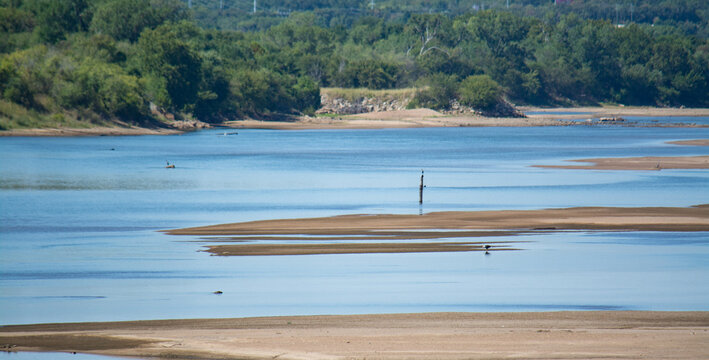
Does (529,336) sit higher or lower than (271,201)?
higher

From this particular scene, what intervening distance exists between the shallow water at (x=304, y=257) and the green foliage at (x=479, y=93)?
67162 millimetres

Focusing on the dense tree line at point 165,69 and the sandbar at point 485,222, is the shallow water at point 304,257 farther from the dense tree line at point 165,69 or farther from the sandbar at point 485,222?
the dense tree line at point 165,69

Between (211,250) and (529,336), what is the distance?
15.3 m

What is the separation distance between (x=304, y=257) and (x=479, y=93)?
12911cm

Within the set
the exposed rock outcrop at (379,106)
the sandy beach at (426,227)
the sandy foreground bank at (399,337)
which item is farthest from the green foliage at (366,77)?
the sandy foreground bank at (399,337)

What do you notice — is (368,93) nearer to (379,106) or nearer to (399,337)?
(379,106)

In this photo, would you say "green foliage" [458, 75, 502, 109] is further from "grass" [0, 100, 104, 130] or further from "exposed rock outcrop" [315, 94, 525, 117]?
"grass" [0, 100, 104, 130]

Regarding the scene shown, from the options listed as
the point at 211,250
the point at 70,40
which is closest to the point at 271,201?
the point at 211,250

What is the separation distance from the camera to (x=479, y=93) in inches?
6161

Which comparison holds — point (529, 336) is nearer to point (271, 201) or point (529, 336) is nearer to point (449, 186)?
point (271, 201)

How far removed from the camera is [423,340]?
1794 cm

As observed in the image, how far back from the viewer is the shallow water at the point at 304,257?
23219mm

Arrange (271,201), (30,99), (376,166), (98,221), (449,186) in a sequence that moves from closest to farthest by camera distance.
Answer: (98,221)
(271,201)
(449,186)
(376,166)
(30,99)

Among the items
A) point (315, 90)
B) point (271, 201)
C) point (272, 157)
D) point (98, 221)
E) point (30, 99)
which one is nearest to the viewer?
point (98, 221)
